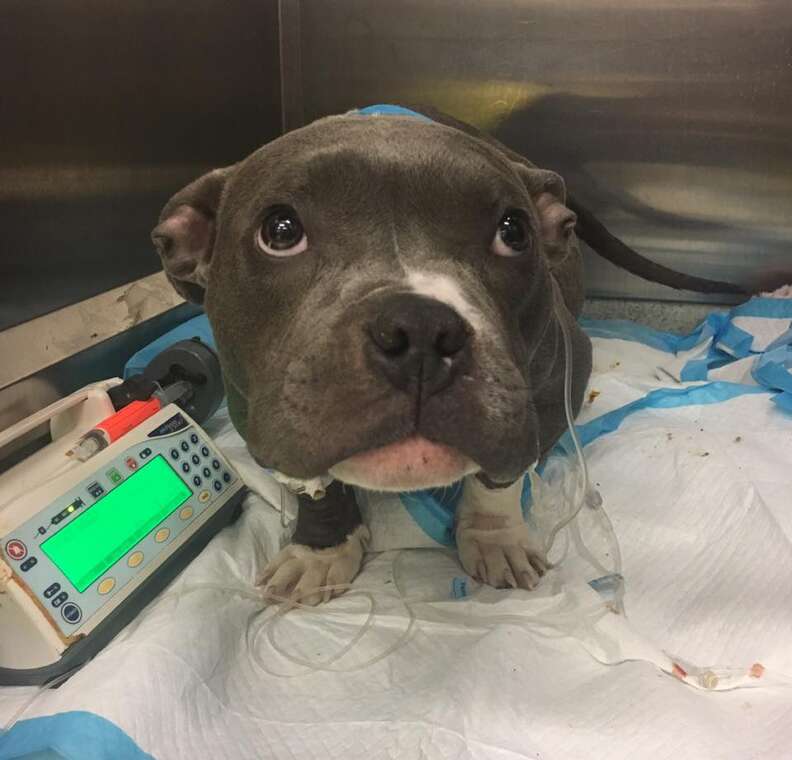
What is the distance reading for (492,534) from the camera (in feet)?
4.90

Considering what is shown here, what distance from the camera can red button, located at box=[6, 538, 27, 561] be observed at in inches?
45.1

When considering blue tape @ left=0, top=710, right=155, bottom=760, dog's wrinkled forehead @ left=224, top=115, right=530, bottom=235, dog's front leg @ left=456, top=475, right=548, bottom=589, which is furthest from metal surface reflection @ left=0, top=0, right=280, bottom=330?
dog's front leg @ left=456, top=475, right=548, bottom=589

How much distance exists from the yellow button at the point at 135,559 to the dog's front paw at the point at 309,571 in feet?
0.74

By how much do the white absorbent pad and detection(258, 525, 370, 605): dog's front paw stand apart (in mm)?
29

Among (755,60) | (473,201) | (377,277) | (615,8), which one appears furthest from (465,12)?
(377,277)

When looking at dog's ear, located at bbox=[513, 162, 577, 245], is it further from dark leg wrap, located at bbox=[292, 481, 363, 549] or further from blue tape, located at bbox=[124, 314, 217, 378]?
blue tape, located at bbox=[124, 314, 217, 378]

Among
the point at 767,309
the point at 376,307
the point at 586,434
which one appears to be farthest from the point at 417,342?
the point at 767,309

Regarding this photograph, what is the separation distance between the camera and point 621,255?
2439mm

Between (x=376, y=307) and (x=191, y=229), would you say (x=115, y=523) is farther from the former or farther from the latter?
(x=376, y=307)

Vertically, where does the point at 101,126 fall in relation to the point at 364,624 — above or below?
above

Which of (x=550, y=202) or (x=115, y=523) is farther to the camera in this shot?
(x=550, y=202)

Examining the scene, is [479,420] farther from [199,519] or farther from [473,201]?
[199,519]

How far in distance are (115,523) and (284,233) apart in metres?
0.59

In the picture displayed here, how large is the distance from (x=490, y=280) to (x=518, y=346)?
0.37 ft
